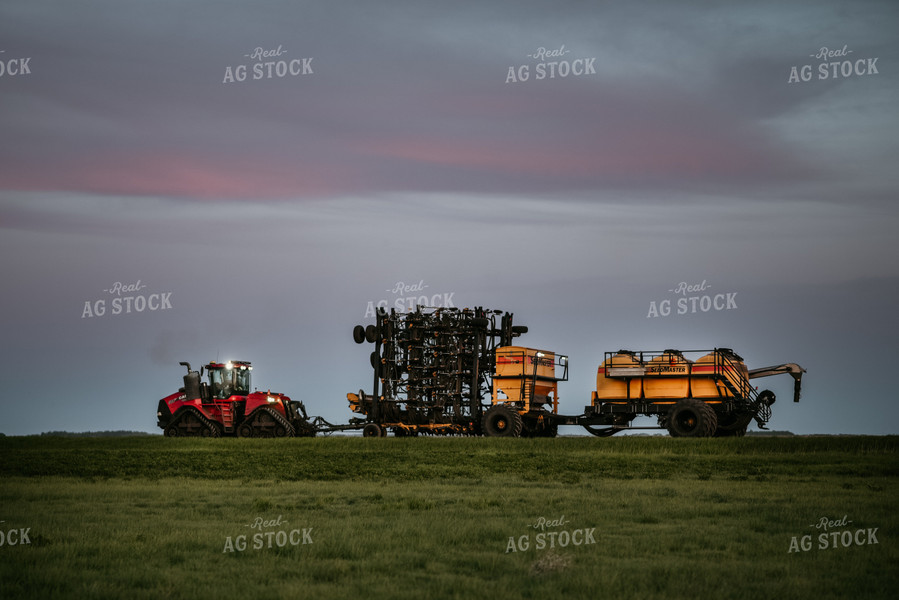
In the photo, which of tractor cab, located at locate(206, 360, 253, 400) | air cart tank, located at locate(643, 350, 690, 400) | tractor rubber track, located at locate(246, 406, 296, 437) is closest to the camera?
air cart tank, located at locate(643, 350, 690, 400)

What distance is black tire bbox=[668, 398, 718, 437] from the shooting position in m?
45.8

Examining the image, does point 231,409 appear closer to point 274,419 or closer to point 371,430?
point 274,419

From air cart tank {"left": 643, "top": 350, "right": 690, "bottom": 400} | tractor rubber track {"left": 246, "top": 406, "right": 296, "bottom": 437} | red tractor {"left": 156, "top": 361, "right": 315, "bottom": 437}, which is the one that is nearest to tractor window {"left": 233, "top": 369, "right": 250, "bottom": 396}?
red tractor {"left": 156, "top": 361, "right": 315, "bottom": 437}

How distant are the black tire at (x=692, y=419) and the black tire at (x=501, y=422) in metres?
7.74

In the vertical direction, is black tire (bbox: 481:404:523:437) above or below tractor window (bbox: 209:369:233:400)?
below

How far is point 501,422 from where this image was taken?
51.9 m

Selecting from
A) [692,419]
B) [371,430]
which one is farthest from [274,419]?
[692,419]

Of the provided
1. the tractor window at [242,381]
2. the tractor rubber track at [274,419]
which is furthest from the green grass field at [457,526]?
the tractor window at [242,381]

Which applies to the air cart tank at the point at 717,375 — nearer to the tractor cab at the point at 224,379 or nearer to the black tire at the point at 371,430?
the black tire at the point at 371,430

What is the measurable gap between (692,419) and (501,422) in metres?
9.80

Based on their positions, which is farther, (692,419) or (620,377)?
(620,377)

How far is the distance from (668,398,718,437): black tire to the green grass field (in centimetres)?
684

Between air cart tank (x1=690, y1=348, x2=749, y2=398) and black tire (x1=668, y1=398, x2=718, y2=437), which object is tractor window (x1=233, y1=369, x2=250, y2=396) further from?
air cart tank (x1=690, y1=348, x2=749, y2=398)

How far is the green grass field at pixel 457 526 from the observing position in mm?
14688
